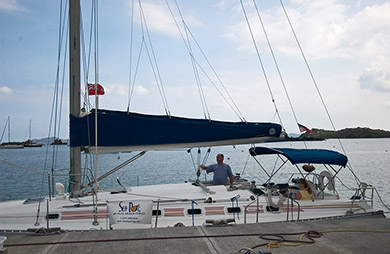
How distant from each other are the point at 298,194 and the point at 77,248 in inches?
224

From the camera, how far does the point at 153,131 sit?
844cm

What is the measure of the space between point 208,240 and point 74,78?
19.1 feet

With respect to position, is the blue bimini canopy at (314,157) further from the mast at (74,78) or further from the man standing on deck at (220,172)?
the mast at (74,78)

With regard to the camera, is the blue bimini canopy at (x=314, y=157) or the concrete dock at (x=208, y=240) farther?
the blue bimini canopy at (x=314, y=157)

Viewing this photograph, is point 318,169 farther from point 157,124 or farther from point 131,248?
point 131,248

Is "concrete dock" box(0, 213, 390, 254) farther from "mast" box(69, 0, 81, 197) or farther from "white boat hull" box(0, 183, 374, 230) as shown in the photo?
"mast" box(69, 0, 81, 197)

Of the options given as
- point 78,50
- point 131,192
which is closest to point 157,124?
point 131,192

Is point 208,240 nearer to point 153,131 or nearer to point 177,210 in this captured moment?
point 177,210

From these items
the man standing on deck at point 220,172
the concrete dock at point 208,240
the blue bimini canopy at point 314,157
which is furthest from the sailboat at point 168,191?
the concrete dock at point 208,240

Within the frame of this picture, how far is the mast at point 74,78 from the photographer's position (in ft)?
27.3

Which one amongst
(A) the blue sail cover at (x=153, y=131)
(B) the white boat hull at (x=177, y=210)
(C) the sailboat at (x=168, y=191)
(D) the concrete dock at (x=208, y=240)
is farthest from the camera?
(A) the blue sail cover at (x=153, y=131)

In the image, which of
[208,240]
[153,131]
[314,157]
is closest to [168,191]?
[153,131]

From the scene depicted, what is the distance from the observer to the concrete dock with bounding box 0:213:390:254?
4.26 meters

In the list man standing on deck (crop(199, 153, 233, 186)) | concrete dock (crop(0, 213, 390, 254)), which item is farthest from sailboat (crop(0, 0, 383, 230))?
concrete dock (crop(0, 213, 390, 254))
